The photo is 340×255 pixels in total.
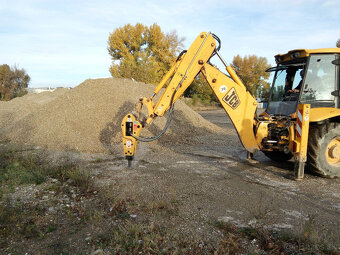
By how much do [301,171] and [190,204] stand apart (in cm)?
277

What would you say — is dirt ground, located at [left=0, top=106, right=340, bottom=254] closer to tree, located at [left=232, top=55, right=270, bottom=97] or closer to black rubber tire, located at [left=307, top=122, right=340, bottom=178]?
black rubber tire, located at [left=307, top=122, right=340, bottom=178]

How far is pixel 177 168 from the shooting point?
261 inches

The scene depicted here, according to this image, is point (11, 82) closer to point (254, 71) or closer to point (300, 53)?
point (254, 71)

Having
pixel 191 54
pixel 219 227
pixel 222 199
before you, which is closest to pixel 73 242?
pixel 219 227

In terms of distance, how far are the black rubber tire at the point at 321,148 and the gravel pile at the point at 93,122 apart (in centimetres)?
516

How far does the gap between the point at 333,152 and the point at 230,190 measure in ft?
8.65

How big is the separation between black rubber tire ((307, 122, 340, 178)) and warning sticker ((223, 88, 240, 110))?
1.72 metres

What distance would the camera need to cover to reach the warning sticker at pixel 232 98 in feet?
20.4

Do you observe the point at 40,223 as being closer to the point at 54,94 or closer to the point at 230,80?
the point at 230,80

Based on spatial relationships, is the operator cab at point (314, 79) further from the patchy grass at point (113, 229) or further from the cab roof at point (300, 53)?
the patchy grass at point (113, 229)

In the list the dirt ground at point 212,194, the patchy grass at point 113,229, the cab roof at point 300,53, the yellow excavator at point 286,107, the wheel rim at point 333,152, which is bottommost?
the patchy grass at point 113,229

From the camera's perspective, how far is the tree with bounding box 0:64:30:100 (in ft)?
101

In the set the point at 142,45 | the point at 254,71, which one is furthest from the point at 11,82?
the point at 254,71

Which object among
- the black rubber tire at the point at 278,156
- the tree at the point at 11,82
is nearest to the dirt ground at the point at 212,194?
the black rubber tire at the point at 278,156
